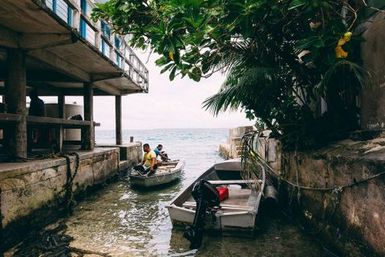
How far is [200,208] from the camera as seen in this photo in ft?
17.7

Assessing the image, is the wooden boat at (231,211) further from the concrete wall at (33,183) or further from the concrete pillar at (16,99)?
the concrete pillar at (16,99)

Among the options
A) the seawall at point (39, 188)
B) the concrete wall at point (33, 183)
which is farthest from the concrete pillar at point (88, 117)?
the concrete wall at point (33, 183)

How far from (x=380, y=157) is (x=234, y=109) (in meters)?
3.29

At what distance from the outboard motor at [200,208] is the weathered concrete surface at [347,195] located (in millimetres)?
1959

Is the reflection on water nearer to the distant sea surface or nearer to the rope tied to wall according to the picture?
the rope tied to wall

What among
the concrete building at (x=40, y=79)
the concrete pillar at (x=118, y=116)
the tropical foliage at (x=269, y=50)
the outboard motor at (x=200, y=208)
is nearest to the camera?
the tropical foliage at (x=269, y=50)

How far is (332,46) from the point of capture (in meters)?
3.89

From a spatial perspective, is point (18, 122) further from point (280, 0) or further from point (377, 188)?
point (377, 188)

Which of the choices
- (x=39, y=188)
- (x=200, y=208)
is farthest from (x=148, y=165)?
(x=200, y=208)

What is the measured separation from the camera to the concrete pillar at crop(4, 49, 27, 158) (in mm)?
6656

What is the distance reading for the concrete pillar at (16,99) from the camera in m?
6.66

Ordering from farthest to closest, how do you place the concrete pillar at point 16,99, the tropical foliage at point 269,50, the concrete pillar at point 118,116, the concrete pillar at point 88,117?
1. the concrete pillar at point 118,116
2. the concrete pillar at point 88,117
3. the concrete pillar at point 16,99
4. the tropical foliage at point 269,50

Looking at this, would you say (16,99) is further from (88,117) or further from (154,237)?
(88,117)

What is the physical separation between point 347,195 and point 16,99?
7.02 meters
